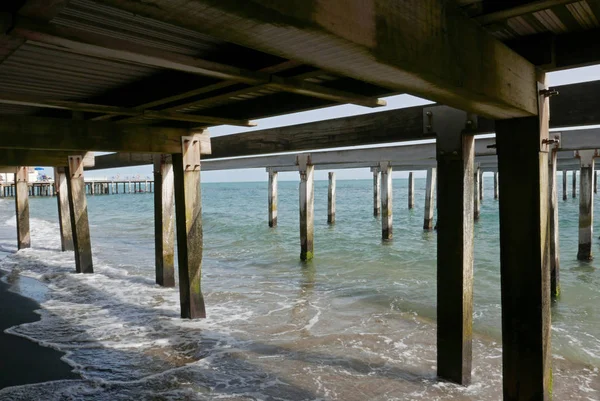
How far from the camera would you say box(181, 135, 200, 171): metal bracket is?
6691 mm

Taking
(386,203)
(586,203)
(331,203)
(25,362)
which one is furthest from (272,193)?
(25,362)

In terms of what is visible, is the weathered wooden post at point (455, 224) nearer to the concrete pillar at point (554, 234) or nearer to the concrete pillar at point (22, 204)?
the concrete pillar at point (554, 234)

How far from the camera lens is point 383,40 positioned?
1.79 metres

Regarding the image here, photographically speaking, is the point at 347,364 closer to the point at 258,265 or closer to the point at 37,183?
the point at 258,265

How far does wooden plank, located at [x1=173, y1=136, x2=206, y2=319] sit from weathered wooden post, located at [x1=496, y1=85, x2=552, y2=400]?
4.50 metres

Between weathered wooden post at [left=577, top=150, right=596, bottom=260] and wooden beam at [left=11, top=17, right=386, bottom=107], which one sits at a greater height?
wooden beam at [left=11, top=17, right=386, bottom=107]

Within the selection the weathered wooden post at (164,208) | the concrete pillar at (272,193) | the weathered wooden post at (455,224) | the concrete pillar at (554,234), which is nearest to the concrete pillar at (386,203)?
the concrete pillar at (272,193)

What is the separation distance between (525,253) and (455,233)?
0.86 m

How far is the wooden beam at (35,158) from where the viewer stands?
32.5ft

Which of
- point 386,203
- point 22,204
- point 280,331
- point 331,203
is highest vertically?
point 22,204

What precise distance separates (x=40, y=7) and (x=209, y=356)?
15.1ft

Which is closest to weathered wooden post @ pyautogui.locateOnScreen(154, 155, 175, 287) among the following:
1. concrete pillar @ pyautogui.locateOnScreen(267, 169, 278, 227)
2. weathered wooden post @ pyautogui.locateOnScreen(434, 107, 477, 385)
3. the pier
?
the pier

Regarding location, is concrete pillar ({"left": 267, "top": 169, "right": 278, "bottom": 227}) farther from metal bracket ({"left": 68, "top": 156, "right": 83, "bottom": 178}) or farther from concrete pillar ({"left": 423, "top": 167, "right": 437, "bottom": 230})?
metal bracket ({"left": 68, "top": 156, "right": 83, "bottom": 178})

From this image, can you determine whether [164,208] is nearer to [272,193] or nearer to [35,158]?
[35,158]
